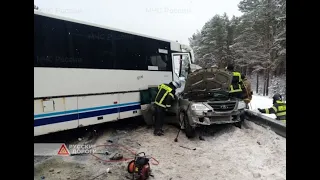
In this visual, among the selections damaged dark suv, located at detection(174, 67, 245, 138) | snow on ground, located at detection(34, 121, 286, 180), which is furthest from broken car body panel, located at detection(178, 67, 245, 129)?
snow on ground, located at detection(34, 121, 286, 180)

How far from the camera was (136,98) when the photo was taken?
8148 mm

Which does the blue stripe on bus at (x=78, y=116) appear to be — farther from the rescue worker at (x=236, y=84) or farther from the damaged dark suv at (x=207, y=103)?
the rescue worker at (x=236, y=84)

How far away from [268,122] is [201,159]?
2.81 m

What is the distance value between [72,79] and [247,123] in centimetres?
538

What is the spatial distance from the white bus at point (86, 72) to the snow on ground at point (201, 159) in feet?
3.14

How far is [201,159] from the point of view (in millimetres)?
5254

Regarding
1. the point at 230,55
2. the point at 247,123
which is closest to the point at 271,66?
the point at 230,55

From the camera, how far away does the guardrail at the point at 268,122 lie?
6102 millimetres

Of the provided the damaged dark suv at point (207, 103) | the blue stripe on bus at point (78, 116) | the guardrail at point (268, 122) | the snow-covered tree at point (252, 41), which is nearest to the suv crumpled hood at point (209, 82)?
the damaged dark suv at point (207, 103)

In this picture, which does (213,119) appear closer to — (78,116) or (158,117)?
(158,117)

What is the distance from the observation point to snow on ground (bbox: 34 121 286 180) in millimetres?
4480

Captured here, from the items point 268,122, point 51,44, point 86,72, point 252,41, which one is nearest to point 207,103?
point 268,122

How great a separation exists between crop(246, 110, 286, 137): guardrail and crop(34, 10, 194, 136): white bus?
142 inches

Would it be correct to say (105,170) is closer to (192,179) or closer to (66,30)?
(192,179)
